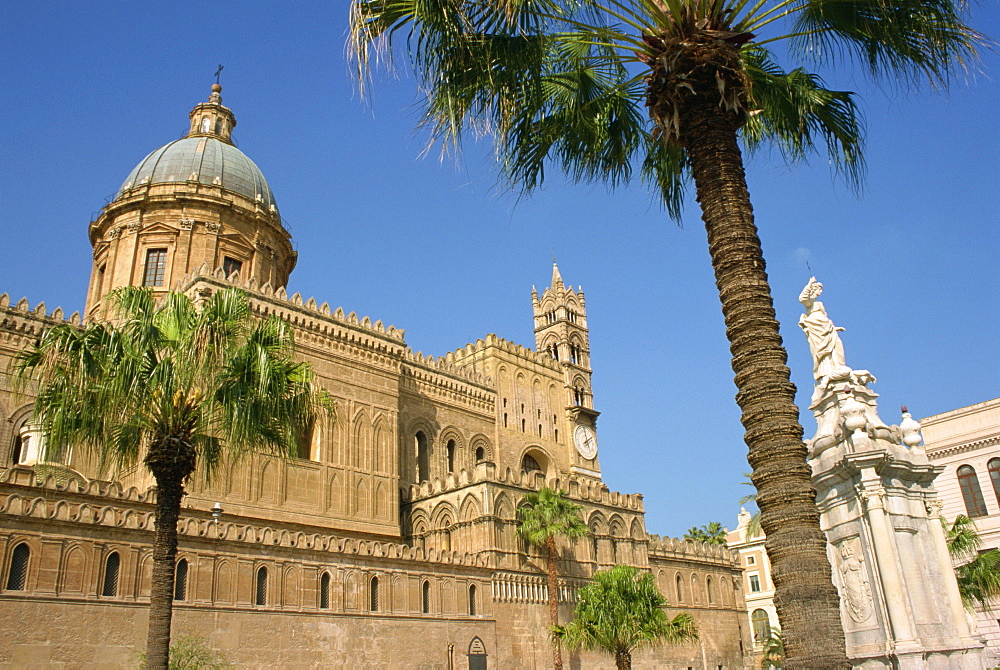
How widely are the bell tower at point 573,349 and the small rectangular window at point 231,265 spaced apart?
16222 mm

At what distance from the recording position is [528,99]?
1025cm

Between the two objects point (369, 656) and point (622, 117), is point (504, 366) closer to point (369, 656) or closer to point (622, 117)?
point (369, 656)

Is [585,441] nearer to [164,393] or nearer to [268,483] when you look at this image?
[268,483]

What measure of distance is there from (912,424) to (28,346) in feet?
83.0

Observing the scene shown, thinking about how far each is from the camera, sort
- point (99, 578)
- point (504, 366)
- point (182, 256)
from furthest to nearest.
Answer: point (504, 366), point (182, 256), point (99, 578)

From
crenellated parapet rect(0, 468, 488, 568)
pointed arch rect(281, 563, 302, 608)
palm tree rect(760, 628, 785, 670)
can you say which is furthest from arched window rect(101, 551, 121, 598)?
palm tree rect(760, 628, 785, 670)

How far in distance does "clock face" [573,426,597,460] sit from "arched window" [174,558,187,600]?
80.2ft

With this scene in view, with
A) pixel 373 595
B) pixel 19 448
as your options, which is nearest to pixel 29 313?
pixel 19 448

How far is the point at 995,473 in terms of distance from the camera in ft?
107

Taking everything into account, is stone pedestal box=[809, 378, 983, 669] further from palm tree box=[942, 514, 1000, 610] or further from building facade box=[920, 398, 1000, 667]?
building facade box=[920, 398, 1000, 667]

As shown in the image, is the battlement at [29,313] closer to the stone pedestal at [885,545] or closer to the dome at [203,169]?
the dome at [203,169]

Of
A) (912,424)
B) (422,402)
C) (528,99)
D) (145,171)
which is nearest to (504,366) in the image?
(422,402)

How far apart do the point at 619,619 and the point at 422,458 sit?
12.7 m

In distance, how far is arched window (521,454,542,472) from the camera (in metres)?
39.8
